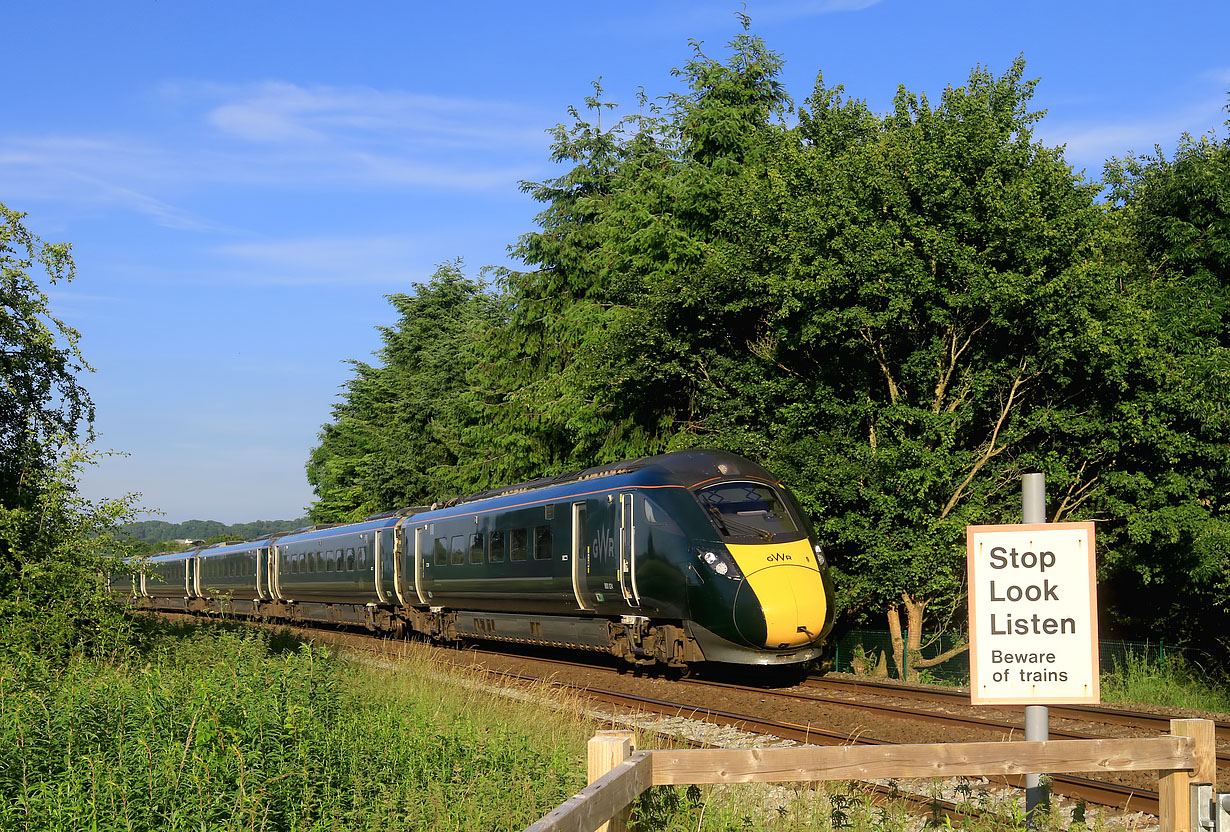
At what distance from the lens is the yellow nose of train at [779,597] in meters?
15.5

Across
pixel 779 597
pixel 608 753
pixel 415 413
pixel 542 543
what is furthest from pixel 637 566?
pixel 415 413

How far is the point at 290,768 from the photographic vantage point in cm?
722

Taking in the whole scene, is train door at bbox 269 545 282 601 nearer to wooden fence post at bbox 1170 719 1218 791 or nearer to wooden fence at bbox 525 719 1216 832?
wooden fence at bbox 525 719 1216 832

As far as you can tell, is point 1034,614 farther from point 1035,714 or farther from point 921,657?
point 921,657

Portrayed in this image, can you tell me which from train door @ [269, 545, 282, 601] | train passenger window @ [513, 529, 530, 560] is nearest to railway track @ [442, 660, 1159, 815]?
train passenger window @ [513, 529, 530, 560]

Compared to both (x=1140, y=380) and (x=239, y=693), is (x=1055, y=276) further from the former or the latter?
(x=239, y=693)

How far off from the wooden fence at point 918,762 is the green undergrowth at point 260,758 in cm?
236

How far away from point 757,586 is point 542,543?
5.22 meters

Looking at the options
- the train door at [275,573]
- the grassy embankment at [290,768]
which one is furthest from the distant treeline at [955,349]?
the train door at [275,573]

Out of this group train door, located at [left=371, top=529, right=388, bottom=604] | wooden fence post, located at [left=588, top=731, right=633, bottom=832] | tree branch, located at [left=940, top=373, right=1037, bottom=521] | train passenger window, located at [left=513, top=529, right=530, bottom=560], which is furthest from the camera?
train door, located at [left=371, top=529, right=388, bottom=604]

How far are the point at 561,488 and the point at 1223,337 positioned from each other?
618 inches

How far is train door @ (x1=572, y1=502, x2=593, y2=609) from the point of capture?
714 inches

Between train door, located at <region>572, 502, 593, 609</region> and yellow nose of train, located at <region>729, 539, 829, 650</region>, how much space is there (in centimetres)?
335

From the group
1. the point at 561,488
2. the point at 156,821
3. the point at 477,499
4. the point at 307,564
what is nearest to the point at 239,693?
the point at 156,821
